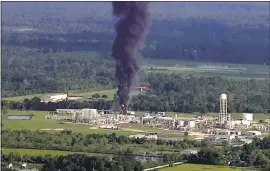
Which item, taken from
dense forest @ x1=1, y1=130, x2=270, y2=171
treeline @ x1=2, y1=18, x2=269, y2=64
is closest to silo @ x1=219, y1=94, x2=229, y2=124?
dense forest @ x1=1, y1=130, x2=270, y2=171

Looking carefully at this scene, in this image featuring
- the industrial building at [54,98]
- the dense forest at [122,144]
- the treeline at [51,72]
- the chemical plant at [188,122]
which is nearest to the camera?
the dense forest at [122,144]

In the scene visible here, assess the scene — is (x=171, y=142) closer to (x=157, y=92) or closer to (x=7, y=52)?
(x=157, y=92)

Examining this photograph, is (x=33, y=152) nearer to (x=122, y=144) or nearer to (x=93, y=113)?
(x=122, y=144)

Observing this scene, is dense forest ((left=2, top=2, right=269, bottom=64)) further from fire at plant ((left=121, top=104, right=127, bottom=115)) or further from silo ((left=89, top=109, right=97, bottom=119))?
silo ((left=89, top=109, right=97, bottom=119))

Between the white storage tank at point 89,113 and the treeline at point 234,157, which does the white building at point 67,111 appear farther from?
the treeline at point 234,157

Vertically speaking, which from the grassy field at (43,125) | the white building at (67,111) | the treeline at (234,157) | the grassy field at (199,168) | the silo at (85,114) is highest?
the white building at (67,111)

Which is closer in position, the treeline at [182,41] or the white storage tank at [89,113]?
the white storage tank at [89,113]

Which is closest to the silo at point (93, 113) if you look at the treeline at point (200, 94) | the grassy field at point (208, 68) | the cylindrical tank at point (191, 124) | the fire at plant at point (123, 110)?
the fire at plant at point (123, 110)

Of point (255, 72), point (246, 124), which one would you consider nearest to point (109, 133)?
point (246, 124)
